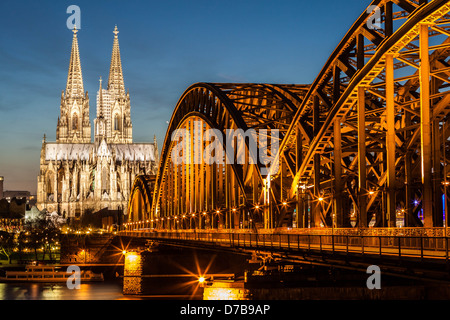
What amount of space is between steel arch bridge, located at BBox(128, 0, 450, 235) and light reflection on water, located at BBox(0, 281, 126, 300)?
39.9ft

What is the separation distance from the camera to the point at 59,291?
9181 cm

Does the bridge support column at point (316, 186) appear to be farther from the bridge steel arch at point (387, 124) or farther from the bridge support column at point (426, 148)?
the bridge support column at point (426, 148)

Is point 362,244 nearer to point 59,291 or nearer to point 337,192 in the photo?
point 337,192

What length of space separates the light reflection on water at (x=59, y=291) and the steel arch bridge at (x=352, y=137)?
12.2 metres

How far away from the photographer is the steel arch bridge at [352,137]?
104 feet

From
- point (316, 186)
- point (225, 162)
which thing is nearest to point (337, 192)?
point (316, 186)

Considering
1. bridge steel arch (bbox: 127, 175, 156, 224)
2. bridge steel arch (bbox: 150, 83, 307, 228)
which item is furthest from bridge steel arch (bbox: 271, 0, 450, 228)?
bridge steel arch (bbox: 127, 175, 156, 224)

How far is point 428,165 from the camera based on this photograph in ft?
94.7

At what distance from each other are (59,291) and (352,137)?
54948 millimetres

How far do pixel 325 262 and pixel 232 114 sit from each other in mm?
29577

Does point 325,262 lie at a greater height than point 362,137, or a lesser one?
lesser

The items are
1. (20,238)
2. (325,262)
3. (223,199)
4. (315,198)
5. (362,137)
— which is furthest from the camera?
(20,238)
